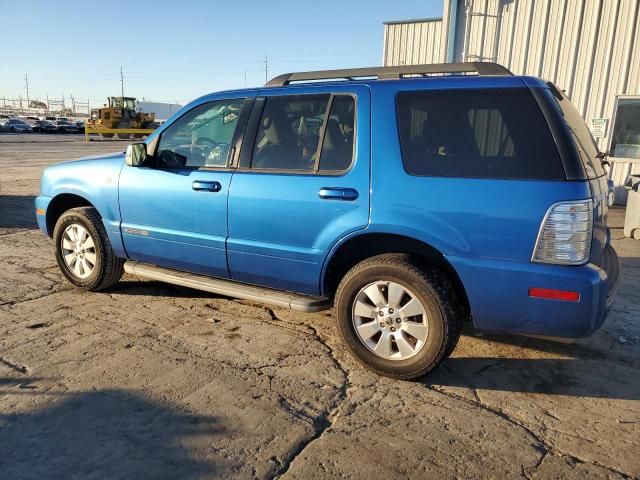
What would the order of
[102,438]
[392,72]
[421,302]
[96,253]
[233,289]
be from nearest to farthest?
1. [102,438]
2. [421,302]
3. [392,72]
4. [233,289]
5. [96,253]

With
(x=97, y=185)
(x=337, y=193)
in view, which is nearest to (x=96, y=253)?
(x=97, y=185)

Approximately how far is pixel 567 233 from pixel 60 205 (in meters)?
4.71

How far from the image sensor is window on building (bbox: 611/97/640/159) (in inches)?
405

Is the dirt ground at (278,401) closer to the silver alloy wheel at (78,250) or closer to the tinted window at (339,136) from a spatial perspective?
the silver alloy wheel at (78,250)

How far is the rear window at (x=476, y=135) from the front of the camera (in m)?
2.96

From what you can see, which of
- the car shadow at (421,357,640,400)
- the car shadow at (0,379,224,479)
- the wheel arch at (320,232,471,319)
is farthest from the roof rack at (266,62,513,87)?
the car shadow at (0,379,224,479)

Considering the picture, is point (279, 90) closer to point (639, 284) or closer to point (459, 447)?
point (459, 447)

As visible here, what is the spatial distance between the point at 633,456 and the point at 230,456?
6.85 ft

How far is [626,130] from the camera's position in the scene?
10.5 meters

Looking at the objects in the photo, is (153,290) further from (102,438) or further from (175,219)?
(102,438)

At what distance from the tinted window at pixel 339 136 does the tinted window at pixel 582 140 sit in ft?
4.23

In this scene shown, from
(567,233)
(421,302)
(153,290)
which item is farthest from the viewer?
(153,290)

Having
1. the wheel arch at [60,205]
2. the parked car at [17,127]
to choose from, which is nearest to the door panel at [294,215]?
the wheel arch at [60,205]

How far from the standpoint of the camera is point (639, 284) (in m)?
5.64
